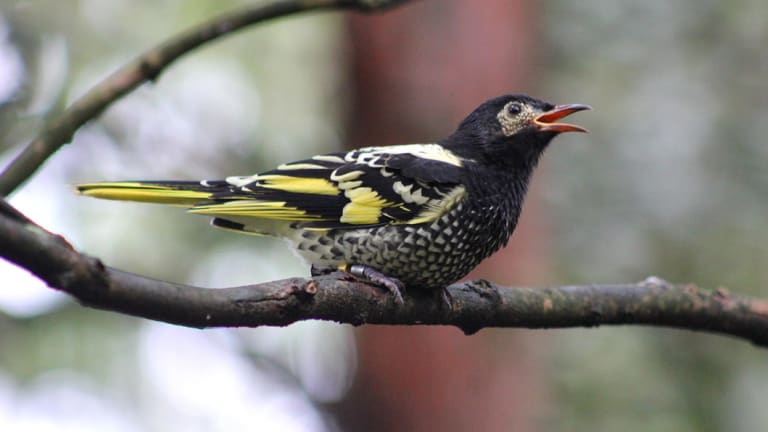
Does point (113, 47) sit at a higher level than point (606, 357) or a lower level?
higher

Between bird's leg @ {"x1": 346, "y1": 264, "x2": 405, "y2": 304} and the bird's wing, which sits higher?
the bird's wing

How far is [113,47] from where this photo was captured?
7730 mm

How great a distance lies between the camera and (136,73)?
143 inches

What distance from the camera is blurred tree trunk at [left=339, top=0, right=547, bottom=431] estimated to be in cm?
643

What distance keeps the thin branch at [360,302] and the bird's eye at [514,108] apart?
955 millimetres

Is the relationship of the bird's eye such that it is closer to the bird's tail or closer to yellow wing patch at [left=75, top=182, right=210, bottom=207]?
the bird's tail

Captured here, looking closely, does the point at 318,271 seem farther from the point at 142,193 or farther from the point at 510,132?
the point at 510,132

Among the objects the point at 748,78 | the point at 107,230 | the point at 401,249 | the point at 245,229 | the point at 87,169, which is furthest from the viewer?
the point at 748,78

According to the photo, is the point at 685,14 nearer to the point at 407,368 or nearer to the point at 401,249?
the point at 407,368

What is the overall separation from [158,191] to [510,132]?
1.66 meters

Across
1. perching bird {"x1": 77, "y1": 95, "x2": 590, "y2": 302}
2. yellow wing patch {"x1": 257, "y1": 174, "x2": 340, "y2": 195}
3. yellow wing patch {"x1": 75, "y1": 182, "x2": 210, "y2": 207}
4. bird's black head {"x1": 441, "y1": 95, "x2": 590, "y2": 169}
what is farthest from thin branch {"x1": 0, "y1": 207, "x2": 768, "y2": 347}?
yellow wing patch {"x1": 75, "y1": 182, "x2": 210, "y2": 207}

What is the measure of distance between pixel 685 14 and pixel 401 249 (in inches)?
239

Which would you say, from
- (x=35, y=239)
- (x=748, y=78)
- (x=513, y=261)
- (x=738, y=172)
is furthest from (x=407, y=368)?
(x=35, y=239)

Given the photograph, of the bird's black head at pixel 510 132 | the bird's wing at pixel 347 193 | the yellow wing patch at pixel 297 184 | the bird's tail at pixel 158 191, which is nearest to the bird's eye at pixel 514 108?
the bird's black head at pixel 510 132
